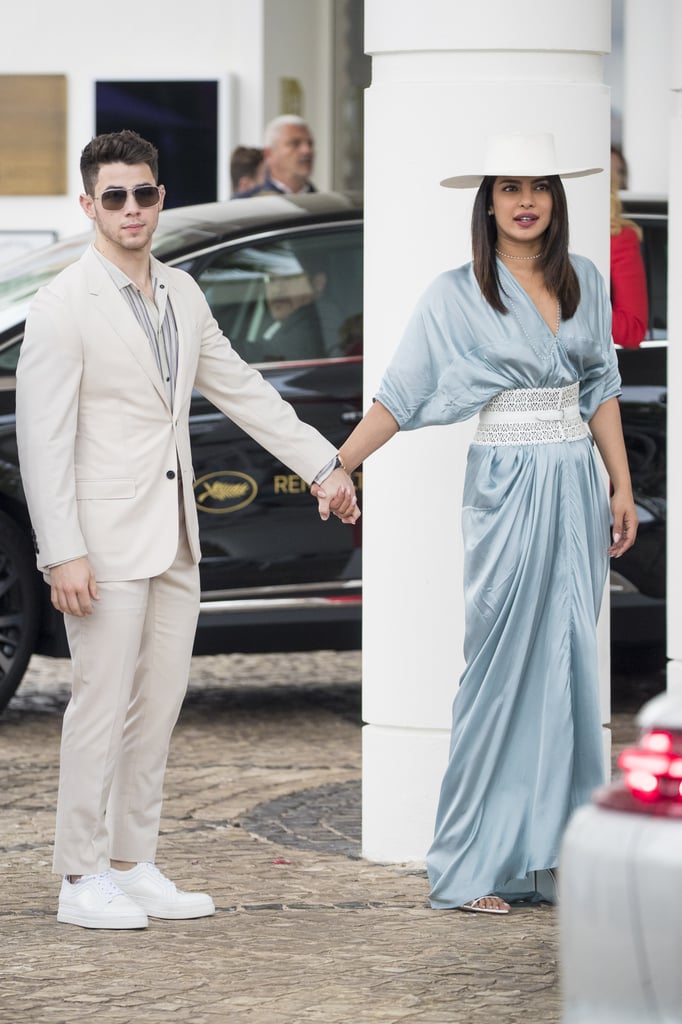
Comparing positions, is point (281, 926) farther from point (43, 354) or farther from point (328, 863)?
point (43, 354)

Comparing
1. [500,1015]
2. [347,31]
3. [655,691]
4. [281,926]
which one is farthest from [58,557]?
[347,31]

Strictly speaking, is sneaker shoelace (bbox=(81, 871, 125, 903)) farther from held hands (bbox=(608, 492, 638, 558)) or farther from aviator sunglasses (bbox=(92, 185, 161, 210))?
aviator sunglasses (bbox=(92, 185, 161, 210))

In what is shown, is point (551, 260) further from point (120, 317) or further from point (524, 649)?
point (120, 317)

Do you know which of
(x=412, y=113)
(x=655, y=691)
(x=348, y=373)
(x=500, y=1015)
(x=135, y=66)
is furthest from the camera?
(x=135, y=66)

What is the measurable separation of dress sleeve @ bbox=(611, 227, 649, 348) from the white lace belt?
1.41m

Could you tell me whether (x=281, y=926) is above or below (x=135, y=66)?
below

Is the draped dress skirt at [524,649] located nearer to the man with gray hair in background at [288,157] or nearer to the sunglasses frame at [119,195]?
the sunglasses frame at [119,195]

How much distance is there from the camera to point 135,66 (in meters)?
16.2

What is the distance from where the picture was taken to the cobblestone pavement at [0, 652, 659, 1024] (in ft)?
15.4

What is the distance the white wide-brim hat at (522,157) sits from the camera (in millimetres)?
5527

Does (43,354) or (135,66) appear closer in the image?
(43,354)

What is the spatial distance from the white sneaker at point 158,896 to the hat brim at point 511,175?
2.02 m

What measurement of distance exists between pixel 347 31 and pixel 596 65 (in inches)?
481

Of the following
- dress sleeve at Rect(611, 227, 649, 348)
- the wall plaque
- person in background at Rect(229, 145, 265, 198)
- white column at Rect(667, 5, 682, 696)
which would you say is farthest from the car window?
the wall plaque
